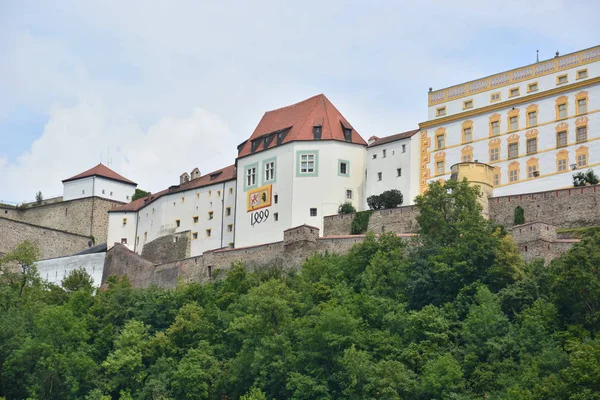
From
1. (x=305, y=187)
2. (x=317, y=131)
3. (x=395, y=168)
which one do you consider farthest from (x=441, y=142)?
(x=305, y=187)

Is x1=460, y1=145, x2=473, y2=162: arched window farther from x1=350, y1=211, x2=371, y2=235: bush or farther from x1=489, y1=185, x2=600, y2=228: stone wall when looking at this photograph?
x1=350, y1=211, x2=371, y2=235: bush

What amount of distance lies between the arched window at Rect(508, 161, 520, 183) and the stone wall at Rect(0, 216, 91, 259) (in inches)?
1221

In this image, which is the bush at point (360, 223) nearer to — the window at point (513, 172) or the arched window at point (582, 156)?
the window at point (513, 172)

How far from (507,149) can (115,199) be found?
3229 centimetres


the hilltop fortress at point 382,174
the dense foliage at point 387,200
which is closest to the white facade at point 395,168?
the hilltop fortress at point 382,174

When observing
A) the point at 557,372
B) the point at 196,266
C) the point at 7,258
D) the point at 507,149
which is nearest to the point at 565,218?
the point at 507,149

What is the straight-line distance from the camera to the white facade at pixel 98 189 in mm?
86750

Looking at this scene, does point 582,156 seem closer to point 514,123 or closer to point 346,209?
point 514,123

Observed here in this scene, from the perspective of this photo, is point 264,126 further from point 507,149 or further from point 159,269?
point 507,149

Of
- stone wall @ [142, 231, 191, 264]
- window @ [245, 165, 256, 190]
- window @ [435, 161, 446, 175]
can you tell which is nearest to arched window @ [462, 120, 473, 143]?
window @ [435, 161, 446, 175]

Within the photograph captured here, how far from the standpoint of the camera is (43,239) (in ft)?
267

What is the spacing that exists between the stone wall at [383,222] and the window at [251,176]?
20.4 feet

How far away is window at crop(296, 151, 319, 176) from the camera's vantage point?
6888 cm

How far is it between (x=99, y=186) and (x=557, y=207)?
1480 inches
